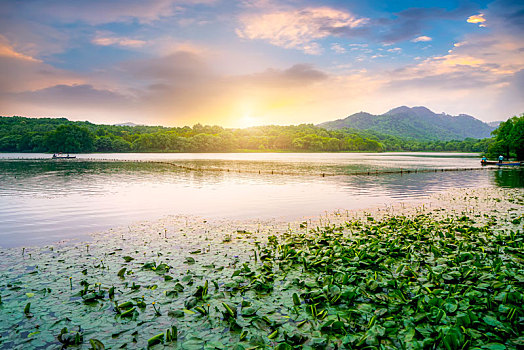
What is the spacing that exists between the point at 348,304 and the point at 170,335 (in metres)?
4.48

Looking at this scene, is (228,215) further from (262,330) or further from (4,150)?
(4,150)

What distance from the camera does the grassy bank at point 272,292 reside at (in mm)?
6551

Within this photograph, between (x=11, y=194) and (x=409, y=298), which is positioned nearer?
(x=409, y=298)

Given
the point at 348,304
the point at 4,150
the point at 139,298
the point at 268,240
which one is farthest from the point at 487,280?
the point at 4,150

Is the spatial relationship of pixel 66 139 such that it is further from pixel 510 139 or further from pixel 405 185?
pixel 510 139

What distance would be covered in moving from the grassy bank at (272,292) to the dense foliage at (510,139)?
311 ft

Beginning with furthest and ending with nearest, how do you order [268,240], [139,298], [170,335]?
[268,240]
[139,298]
[170,335]

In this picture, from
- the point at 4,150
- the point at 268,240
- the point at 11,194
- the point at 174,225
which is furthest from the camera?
the point at 4,150

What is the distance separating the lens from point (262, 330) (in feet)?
22.8

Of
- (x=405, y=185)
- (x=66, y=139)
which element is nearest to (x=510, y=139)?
(x=405, y=185)

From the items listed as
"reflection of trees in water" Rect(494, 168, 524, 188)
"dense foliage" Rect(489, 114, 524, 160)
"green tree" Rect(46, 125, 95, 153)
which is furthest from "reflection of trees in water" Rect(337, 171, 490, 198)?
"green tree" Rect(46, 125, 95, 153)

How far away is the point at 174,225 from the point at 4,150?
22057cm

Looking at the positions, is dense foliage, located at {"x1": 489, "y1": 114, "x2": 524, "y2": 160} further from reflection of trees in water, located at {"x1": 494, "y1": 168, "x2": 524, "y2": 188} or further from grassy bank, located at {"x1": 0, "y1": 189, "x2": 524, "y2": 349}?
grassy bank, located at {"x1": 0, "y1": 189, "x2": 524, "y2": 349}

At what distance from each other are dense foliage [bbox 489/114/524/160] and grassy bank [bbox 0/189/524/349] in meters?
94.7
